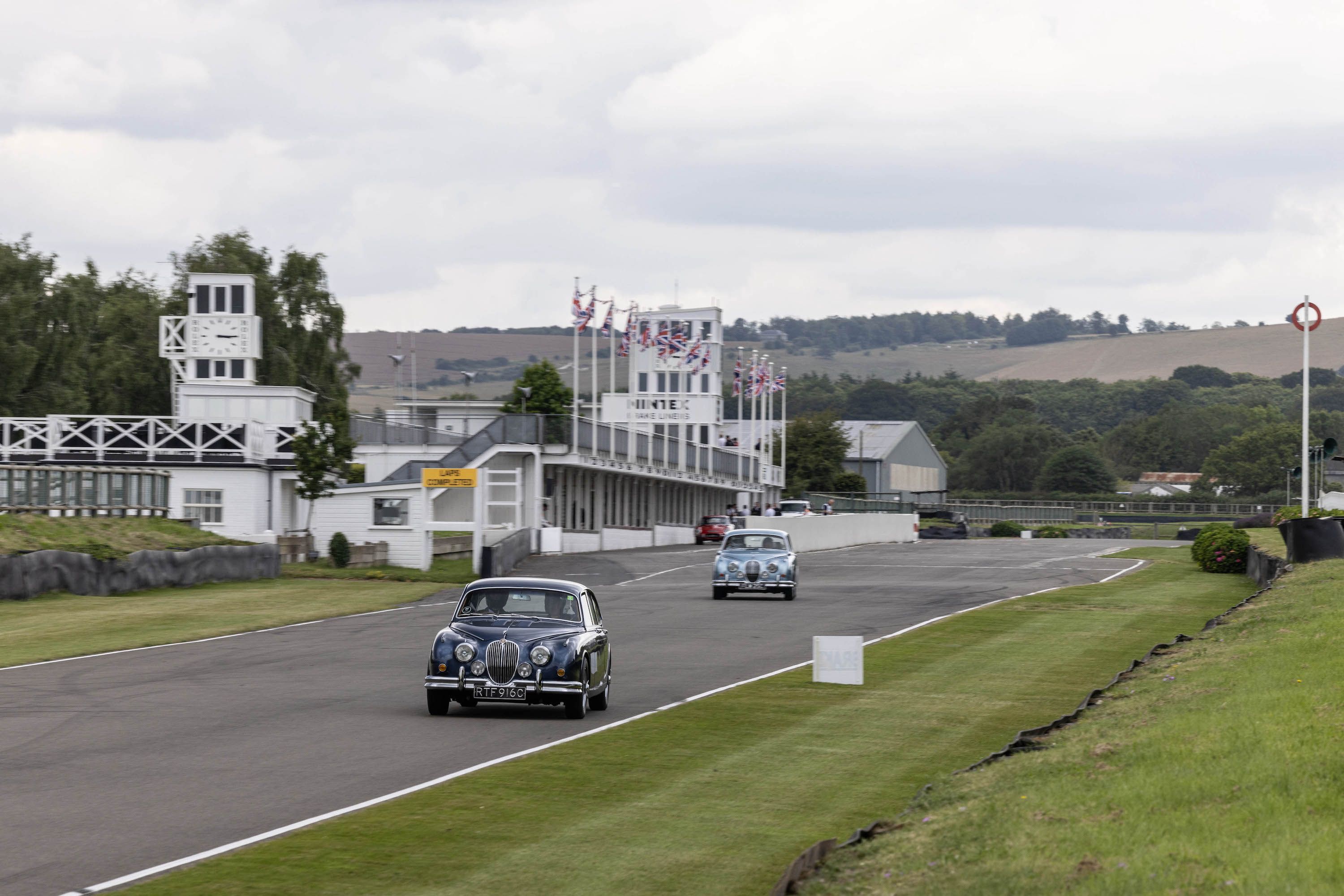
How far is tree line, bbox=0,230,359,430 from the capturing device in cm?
7162

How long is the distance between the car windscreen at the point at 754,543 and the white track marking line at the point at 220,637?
6.65 metres

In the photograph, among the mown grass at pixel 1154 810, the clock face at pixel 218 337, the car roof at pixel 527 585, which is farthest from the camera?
the clock face at pixel 218 337

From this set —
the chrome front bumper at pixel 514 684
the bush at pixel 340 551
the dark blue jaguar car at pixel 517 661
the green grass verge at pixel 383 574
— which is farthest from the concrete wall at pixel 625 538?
the chrome front bumper at pixel 514 684

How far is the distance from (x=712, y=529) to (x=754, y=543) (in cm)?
3629

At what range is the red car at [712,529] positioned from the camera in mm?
71975

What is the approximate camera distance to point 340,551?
45.0 m

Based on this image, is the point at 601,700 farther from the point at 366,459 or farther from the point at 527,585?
the point at 366,459

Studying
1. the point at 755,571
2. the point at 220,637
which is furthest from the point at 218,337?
the point at 220,637

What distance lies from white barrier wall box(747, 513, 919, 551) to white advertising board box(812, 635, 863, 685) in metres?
35.2

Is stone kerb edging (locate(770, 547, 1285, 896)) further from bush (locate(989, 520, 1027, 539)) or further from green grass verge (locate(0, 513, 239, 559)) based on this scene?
bush (locate(989, 520, 1027, 539))

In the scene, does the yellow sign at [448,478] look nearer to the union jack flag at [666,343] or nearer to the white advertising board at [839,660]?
the white advertising board at [839,660]

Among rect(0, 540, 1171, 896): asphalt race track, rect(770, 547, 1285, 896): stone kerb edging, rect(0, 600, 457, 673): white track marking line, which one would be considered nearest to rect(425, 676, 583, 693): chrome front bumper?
rect(0, 540, 1171, 896): asphalt race track

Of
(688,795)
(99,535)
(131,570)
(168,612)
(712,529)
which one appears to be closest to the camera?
(688,795)

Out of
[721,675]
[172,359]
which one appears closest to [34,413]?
[172,359]
